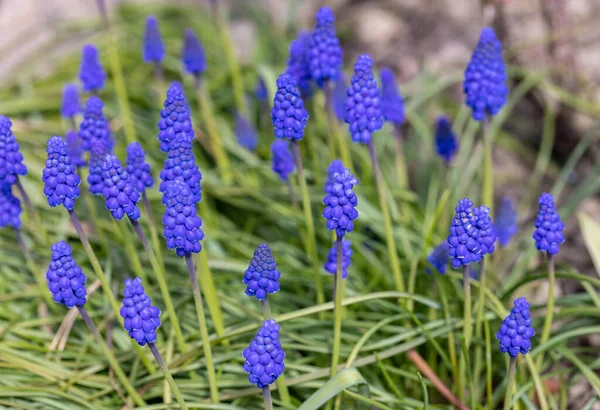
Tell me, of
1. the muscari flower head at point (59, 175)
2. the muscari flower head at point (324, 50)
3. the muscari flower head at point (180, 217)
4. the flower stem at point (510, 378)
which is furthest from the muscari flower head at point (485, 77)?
the muscari flower head at point (59, 175)

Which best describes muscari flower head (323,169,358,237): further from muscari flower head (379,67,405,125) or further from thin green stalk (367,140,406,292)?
muscari flower head (379,67,405,125)

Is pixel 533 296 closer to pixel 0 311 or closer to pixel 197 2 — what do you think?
pixel 0 311

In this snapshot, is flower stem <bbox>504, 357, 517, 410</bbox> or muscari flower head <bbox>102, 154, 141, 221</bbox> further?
flower stem <bbox>504, 357, 517, 410</bbox>

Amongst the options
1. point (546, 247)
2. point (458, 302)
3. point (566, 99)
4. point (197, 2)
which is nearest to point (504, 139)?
point (566, 99)

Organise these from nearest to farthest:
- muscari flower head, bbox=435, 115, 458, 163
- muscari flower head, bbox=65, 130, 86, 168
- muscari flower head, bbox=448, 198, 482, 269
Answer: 1. muscari flower head, bbox=448, 198, 482, 269
2. muscari flower head, bbox=65, 130, 86, 168
3. muscari flower head, bbox=435, 115, 458, 163

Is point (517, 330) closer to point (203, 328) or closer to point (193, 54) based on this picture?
point (203, 328)

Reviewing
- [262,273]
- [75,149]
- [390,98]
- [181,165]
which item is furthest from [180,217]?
[390,98]

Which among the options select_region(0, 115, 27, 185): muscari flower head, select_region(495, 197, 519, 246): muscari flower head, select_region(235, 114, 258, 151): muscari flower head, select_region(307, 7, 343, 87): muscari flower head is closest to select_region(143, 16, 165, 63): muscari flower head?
select_region(235, 114, 258, 151): muscari flower head
